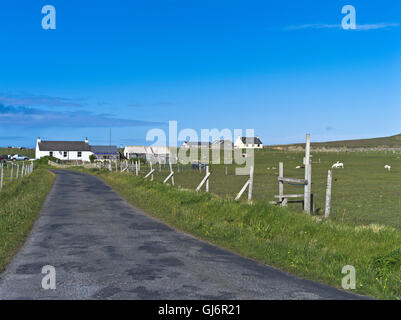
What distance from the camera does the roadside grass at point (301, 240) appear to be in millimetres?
9070

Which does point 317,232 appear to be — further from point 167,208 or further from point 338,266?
point 167,208

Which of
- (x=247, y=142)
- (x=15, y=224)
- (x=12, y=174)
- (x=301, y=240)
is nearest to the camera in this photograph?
(x=301, y=240)

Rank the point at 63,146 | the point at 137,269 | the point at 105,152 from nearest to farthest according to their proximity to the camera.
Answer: the point at 137,269, the point at 63,146, the point at 105,152

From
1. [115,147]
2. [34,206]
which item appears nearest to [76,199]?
[34,206]

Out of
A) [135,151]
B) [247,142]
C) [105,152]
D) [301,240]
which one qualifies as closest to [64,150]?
[105,152]

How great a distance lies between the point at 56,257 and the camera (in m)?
10.0

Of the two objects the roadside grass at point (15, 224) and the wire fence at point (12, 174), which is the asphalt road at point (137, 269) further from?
the wire fence at point (12, 174)

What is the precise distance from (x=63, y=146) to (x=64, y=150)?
1821 mm

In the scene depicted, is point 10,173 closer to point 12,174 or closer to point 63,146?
point 12,174

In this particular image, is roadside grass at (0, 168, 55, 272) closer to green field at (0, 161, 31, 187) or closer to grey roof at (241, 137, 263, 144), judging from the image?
green field at (0, 161, 31, 187)

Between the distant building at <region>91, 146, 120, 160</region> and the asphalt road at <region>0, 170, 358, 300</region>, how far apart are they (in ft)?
366

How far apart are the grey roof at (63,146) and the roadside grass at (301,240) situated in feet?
352

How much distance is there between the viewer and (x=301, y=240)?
1195 centimetres

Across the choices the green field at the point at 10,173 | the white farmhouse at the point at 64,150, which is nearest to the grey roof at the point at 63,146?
the white farmhouse at the point at 64,150
